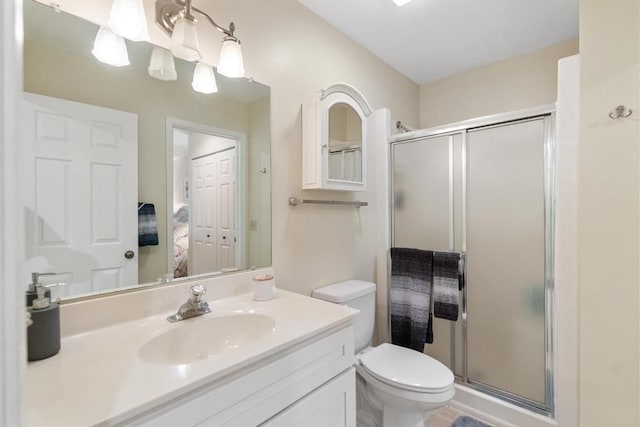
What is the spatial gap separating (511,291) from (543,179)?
68 centimetres

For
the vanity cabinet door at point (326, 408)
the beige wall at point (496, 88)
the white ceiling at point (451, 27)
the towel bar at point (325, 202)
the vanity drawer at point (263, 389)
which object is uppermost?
the white ceiling at point (451, 27)

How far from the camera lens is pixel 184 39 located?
1.09 meters

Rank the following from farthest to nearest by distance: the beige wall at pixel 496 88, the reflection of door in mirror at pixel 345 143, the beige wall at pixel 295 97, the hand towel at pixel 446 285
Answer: the beige wall at pixel 496 88 → the hand towel at pixel 446 285 → the reflection of door in mirror at pixel 345 143 → the beige wall at pixel 295 97

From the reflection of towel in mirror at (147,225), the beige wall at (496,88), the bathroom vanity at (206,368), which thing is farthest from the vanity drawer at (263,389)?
the beige wall at (496,88)

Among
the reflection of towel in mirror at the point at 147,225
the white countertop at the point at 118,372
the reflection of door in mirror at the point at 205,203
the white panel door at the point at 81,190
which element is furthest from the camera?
the reflection of door in mirror at the point at 205,203

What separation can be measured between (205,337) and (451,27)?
2240mm

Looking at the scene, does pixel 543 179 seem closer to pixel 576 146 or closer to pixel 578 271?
pixel 576 146

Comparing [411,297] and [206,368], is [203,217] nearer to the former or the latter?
[206,368]

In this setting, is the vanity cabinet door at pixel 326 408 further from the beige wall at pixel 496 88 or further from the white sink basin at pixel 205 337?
the beige wall at pixel 496 88

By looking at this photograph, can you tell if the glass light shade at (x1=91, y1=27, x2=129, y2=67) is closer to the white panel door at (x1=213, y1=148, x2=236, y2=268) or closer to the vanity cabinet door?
the white panel door at (x1=213, y1=148, x2=236, y2=268)

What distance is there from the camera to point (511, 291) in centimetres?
178

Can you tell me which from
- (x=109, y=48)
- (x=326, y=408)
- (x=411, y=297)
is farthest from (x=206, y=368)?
(x=411, y=297)

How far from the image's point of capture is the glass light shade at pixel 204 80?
1224mm

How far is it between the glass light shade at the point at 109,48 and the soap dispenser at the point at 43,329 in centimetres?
74
